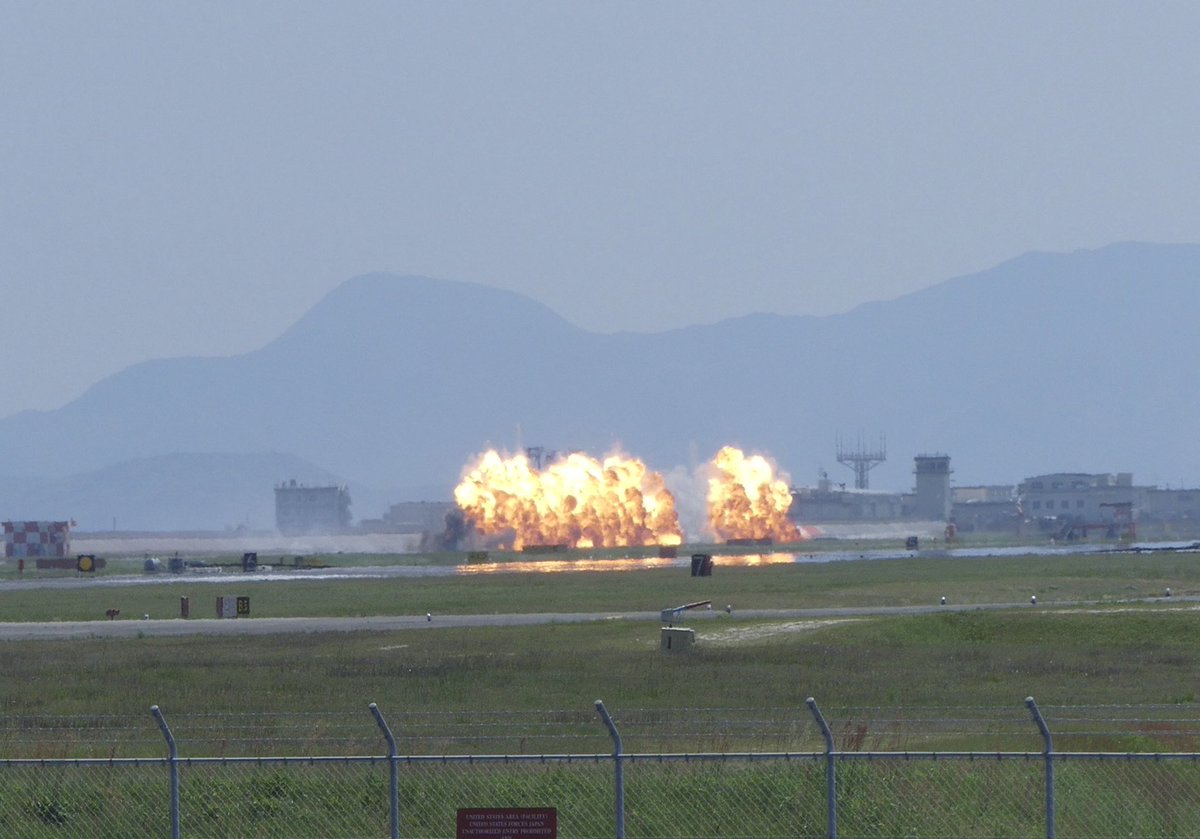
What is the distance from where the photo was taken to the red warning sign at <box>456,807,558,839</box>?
23469 millimetres

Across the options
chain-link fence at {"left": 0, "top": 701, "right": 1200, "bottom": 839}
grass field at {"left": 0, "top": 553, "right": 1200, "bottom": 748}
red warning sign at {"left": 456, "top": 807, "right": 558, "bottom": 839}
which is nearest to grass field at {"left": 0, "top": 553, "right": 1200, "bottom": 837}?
chain-link fence at {"left": 0, "top": 701, "right": 1200, "bottom": 839}

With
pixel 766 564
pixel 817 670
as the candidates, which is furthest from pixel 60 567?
pixel 817 670

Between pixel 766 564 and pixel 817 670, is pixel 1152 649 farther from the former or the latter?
pixel 766 564

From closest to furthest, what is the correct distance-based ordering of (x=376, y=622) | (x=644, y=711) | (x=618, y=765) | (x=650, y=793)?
(x=618, y=765) → (x=650, y=793) → (x=644, y=711) → (x=376, y=622)

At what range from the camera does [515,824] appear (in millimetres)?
23625

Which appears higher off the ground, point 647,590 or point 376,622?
point 647,590

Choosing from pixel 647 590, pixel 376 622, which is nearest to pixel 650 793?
pixel 376 622

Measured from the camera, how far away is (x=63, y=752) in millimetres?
35406

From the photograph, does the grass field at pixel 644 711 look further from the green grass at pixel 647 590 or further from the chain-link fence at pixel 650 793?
the green grass at pixel 647 590

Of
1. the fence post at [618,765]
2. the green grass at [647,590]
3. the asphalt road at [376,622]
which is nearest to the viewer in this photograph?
the fence post at [618,765]

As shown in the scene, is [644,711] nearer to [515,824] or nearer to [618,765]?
[515,824]

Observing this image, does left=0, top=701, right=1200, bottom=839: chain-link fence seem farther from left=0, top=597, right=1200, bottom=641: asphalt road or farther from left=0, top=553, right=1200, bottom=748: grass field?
left=0, top=597, right=1200, bottom=641: asphalt road

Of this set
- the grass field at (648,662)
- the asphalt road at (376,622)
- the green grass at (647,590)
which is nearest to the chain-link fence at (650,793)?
the grass field at (648,662)

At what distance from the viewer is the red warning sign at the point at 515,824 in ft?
77.0
